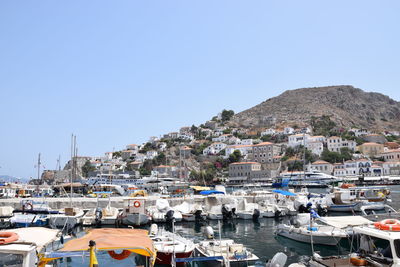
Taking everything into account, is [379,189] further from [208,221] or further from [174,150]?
[174,150]

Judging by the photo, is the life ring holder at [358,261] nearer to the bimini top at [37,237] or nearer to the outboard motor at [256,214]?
the bimini top at [37,237]

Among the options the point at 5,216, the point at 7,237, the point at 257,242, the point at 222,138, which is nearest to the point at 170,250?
the point at 7,237

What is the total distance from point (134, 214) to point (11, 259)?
19795 millimetres

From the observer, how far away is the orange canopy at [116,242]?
849 cm

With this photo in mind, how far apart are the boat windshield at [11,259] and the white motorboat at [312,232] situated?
13821 millimetres

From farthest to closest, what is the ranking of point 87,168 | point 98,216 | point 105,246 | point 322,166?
point 87,168 < point 322,166 < point 98,216 < point 105,246

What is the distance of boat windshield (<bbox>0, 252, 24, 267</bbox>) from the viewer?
741cm

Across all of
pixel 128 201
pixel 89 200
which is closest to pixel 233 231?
pixel 128 201

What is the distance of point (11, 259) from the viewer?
24.6 ft

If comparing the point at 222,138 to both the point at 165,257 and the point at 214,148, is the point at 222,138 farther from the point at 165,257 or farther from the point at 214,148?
the point at 165,257

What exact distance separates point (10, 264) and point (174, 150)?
434ft

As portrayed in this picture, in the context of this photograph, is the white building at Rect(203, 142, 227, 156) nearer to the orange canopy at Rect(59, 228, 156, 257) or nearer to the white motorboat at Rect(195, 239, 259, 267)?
the white motorboat at Rect(195, 239, 259, 267)

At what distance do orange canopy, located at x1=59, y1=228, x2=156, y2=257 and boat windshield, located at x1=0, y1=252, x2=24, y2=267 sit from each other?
3.43 ft

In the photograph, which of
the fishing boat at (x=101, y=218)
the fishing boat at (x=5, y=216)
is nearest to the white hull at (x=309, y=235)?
the fishing boat at (x=101, y=218)
